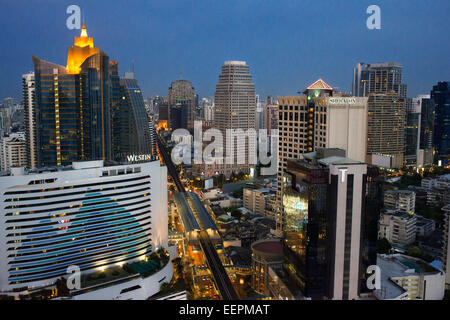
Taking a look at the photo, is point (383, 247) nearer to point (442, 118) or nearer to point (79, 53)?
point (79, 53)

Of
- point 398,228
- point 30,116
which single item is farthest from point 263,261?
point 30,116

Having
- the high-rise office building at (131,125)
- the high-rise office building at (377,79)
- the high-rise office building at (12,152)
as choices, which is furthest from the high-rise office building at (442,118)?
the high-rise office building at (12,152)

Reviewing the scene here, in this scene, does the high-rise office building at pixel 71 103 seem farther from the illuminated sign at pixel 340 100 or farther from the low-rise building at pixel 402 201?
the low-rise building at pixel 402 201

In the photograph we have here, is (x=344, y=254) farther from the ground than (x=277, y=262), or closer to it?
farther from the ground

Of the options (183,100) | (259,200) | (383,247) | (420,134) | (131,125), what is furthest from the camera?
(183,100)

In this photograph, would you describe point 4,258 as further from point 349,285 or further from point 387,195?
point 387,195
